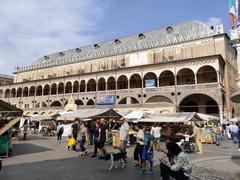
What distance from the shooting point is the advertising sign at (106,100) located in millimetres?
34250

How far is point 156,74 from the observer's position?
1255 inches

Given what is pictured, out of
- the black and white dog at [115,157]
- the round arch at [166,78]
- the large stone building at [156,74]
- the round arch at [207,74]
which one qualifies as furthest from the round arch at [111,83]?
the black and white dog at [115,157]

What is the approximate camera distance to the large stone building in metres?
29.1

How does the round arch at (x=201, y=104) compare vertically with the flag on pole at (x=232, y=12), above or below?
below

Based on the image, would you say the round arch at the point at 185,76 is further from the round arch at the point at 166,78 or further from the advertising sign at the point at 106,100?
the advertising sign at the point at 106,100

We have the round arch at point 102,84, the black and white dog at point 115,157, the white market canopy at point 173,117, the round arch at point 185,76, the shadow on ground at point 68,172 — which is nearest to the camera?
the shadow on ground at point 68,172

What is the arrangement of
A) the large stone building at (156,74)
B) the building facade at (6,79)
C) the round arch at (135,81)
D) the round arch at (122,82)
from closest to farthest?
the large stone building at (156,74) → the round arch at (135,81) → the round arch at (122,82) → the building facade at (6,79)

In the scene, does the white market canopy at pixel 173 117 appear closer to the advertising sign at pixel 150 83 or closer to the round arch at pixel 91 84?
the advertising sign at pixel 150 83

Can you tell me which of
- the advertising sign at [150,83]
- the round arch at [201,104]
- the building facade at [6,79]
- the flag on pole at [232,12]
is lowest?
the round arch at [201,104]

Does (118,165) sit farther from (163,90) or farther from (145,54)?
(145,54)

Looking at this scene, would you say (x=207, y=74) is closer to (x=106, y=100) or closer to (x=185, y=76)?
(x=185, y=76)

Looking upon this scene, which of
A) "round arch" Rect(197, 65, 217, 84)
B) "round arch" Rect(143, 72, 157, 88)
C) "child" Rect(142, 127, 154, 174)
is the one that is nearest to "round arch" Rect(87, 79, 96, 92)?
"round arch" Rect(143, 72, 157, 88)

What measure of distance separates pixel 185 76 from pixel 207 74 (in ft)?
9.92

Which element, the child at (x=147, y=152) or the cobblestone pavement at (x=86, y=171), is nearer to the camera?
the cobblestone pavement at (x=86, y=171)
